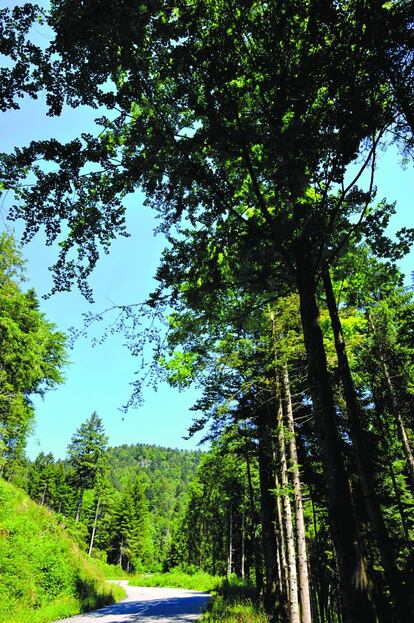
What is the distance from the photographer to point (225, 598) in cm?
1695

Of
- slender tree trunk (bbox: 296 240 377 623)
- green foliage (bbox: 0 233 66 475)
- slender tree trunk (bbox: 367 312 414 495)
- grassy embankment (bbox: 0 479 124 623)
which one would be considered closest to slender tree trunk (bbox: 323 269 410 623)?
slender tree trunk (bbox: 296 240 377 623)

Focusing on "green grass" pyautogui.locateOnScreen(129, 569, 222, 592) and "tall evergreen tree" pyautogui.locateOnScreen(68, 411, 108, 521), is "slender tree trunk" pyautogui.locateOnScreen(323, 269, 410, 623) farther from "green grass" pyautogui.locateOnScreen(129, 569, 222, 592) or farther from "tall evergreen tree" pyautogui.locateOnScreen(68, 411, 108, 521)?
"tall evergreen tree" pyautogui.locateOnScreen(68, 411, 108, 521)

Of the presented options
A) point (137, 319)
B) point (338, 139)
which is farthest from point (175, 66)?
point (137, 319)

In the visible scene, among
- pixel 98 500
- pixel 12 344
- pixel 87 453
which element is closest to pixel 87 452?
pixel 87 453

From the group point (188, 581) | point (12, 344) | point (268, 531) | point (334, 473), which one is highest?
point (12, 344)

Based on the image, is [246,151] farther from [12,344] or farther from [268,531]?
[12,344]

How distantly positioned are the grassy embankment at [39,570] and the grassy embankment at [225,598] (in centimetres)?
616

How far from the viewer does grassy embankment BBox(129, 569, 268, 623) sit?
10.9 meters

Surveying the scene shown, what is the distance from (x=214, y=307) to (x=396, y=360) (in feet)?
46.0

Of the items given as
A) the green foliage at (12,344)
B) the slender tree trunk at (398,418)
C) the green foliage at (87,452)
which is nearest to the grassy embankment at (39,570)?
the green foliage at (12,344)

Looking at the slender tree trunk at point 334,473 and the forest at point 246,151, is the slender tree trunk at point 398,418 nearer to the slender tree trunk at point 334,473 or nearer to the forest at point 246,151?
the forest at point 246,151

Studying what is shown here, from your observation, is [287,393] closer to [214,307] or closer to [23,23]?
[214,307]

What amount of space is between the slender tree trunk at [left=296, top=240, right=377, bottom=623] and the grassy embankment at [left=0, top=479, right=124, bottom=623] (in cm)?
1260

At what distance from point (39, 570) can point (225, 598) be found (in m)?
8.57
